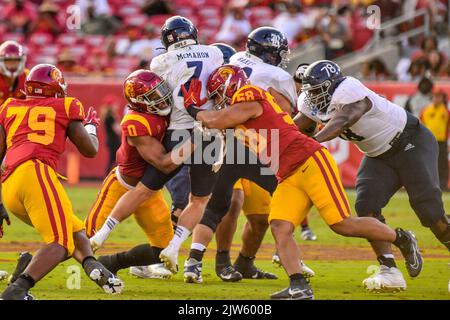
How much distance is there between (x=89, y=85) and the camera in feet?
57.6

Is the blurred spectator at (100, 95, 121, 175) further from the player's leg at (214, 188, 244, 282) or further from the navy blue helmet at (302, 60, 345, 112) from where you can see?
the navy blue helmet at (302, 60, 345, 112)

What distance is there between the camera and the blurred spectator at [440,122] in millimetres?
15016

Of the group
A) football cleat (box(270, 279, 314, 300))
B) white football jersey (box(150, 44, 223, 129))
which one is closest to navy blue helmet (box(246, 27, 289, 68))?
white football jersey (box(150, 44, 223, 129))

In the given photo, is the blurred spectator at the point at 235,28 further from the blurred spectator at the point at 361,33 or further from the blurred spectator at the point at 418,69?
the blurred spectator at the point at 418,69

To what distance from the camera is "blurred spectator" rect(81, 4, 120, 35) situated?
1983 centimetres

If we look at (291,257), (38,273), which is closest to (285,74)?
(291,257)

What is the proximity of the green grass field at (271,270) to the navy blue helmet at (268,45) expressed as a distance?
71.1 inches

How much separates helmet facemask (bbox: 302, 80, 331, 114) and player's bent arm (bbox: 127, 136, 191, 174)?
1080 mm

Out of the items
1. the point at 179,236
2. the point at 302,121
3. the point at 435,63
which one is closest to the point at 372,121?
the point at 302,121

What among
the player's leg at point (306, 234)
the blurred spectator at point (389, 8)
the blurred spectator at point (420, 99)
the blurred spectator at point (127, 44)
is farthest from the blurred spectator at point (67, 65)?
the player's leg at point (306, 234)

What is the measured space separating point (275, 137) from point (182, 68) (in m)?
1.37

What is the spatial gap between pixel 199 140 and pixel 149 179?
48cm

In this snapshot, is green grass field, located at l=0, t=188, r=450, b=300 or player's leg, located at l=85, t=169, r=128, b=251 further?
player's leg, located at l=85, t=169, r=128, b=251
